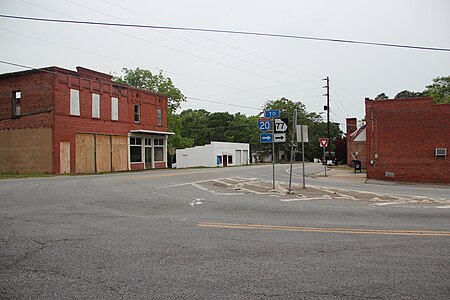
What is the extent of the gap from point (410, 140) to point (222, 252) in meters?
22.5

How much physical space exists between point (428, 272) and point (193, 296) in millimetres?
3290

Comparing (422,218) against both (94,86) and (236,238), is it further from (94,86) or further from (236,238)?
(94,86)

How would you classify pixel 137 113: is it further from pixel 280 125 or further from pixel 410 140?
pixel 280 125

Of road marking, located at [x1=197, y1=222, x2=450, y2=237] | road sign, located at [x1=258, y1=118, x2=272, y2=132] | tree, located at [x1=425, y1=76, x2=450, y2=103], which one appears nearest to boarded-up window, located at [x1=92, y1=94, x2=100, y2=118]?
road sign, located at [x1=258, y1=118, x2=272, y2=132]

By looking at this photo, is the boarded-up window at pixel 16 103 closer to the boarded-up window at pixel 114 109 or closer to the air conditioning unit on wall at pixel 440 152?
the boarded-up window at pixel 114 109

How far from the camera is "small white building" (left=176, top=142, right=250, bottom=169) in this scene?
202ft

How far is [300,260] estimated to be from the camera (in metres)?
5.96

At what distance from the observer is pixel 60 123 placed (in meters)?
31.5

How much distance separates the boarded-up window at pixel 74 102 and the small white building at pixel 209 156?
98.2 ft

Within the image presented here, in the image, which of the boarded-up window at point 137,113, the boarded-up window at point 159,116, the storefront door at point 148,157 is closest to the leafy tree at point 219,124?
the boarded-up window at point 159,116

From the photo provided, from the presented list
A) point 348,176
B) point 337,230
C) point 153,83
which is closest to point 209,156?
point 153,83

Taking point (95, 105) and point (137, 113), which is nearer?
point (95, 105)

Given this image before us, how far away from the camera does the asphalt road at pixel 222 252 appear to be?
4781mm

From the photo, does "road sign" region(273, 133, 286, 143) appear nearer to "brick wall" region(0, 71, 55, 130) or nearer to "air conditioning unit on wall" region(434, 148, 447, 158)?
"air conditioning unit on wall" region(434, 148, 447, 158)
